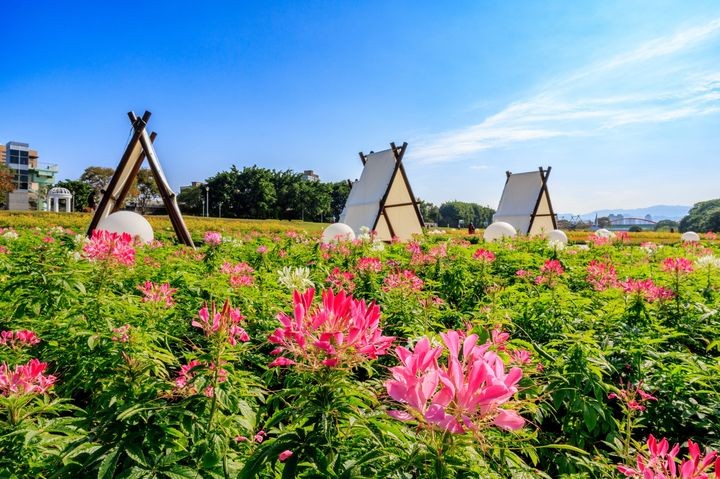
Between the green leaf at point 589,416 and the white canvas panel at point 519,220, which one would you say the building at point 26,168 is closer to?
the white canvas panel at point 519,220

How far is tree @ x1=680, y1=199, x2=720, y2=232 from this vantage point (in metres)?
69.0

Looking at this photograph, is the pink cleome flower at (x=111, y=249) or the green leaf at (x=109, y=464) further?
the pink cleome flower at (x=111, y=249)

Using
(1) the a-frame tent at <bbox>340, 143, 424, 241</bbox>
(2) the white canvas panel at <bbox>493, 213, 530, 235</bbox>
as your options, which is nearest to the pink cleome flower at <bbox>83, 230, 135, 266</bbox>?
(1) the a-frame tent at <bbox>340, 143, 424, 241</bbox>

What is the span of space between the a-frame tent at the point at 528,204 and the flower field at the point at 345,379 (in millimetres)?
16090

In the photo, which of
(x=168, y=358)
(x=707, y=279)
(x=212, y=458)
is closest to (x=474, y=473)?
(x=212, y=458)

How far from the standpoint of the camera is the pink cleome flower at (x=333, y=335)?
0.93m

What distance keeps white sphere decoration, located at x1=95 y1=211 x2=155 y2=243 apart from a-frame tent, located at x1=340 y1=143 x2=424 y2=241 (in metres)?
7.29

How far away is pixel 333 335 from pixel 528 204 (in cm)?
2070

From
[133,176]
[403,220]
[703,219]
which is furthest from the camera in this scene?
[703,219]

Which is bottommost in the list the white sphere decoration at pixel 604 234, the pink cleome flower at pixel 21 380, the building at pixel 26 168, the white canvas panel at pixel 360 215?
the pink cleome flower at pixel 21 380

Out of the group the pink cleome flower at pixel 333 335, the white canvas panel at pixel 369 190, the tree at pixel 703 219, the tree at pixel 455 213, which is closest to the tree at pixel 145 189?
the white canvas panel at pixel 369 190

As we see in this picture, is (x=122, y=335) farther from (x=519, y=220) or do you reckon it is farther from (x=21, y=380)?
(x=519, y=220)

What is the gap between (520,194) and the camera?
20672 millimetres

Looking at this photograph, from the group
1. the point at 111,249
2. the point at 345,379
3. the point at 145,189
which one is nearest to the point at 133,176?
the point at 111,249
